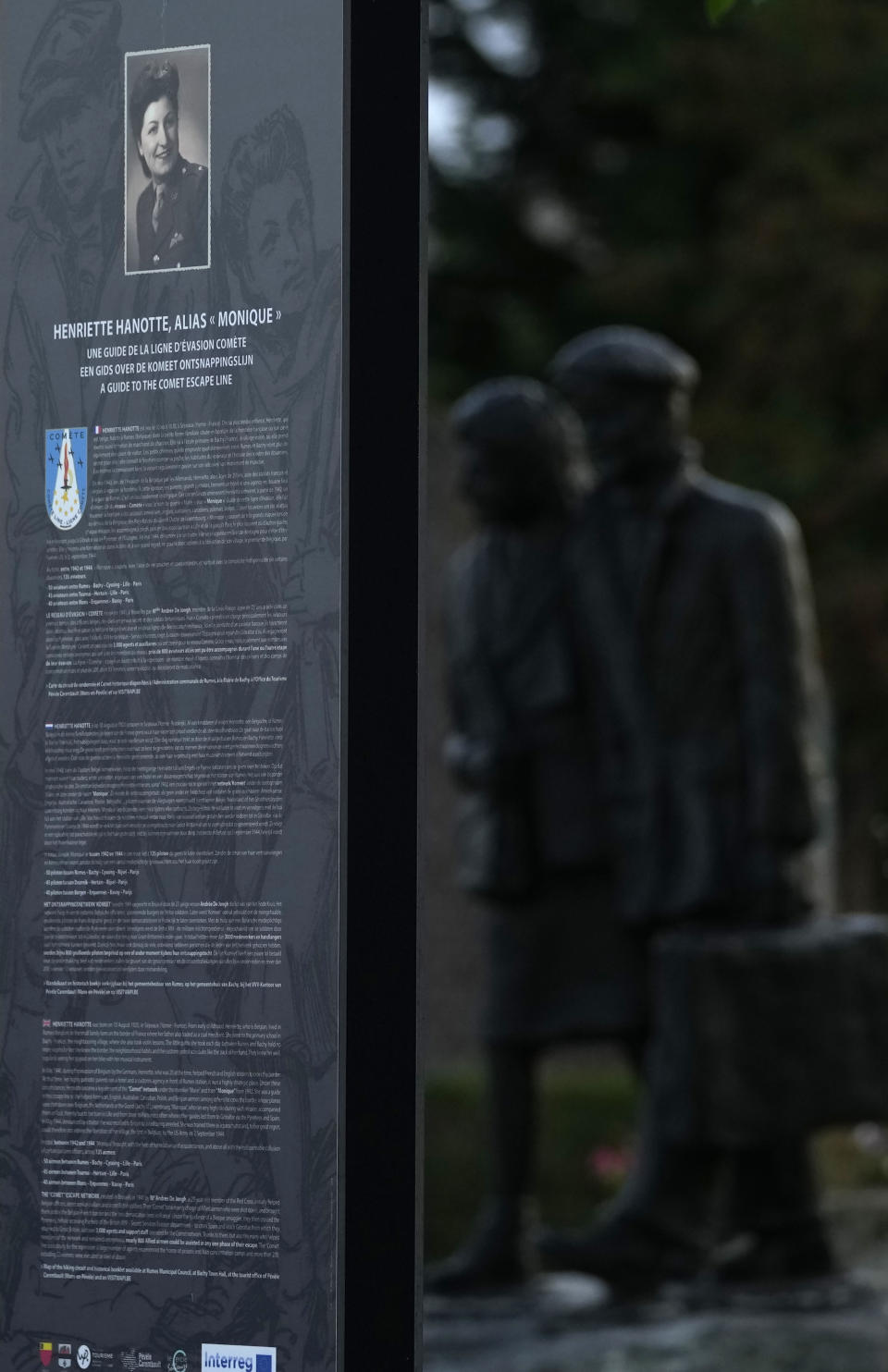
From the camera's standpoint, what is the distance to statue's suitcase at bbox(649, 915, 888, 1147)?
7133 millimetres

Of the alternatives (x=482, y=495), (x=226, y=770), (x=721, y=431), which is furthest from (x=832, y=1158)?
(x=226, y=770)

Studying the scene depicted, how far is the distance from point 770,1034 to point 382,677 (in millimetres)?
4580

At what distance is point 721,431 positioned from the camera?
2095cm

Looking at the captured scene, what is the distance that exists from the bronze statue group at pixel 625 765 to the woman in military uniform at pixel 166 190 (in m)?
4.62

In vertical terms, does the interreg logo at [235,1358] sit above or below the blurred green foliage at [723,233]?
below

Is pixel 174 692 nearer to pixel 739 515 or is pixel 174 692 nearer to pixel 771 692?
pixel 771 692

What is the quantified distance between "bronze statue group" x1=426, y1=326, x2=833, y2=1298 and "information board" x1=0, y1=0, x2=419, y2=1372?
14.8 ft

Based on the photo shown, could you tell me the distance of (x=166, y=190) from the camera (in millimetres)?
2953

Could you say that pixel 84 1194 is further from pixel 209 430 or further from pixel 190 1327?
pixel 209 430

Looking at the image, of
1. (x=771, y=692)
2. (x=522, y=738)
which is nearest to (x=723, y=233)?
(x=522, y=738)

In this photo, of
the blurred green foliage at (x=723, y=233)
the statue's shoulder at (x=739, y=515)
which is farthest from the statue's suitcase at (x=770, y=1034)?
the blurred green foliage at (x=723, y=233)

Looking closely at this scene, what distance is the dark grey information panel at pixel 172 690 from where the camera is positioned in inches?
110

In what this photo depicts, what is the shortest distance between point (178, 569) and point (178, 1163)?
2.22 ft

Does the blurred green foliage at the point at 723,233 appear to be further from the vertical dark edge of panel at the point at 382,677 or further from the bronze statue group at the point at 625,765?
the vertical dark edge of panel at the point at 382,677
